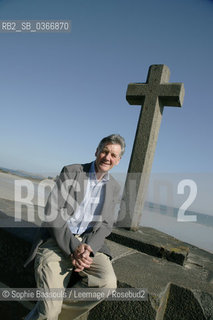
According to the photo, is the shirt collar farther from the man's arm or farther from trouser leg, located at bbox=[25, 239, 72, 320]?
trouser leg, located at bbox=[25, 239, 72, 320]

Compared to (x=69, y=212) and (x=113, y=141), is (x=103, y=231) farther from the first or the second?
(x=113, y=141)

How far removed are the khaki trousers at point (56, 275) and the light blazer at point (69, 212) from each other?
0.08 metres

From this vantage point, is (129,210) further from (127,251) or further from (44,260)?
(44,260)

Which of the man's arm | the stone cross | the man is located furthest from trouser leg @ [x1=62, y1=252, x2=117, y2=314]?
the stone cross

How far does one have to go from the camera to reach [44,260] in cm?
174

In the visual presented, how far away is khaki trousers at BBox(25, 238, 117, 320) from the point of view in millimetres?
1590

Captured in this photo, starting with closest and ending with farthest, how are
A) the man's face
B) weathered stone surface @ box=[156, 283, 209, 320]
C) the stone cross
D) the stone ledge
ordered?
weathered stone surface @ box=[156, 283, 209, 320], the man's face, the stone ledge, the stone cross

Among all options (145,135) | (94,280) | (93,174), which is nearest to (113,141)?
(93,174)

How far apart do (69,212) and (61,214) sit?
0.09 m

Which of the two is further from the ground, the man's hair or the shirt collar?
the man's hair

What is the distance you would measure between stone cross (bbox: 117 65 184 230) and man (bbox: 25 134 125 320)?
1.10 meters

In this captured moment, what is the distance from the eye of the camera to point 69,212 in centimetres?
195

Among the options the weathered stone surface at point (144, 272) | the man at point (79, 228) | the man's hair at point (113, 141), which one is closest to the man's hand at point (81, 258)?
the man at point (79, 228)

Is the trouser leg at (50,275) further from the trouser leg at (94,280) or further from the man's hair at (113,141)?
the man's hair at (113,141)
